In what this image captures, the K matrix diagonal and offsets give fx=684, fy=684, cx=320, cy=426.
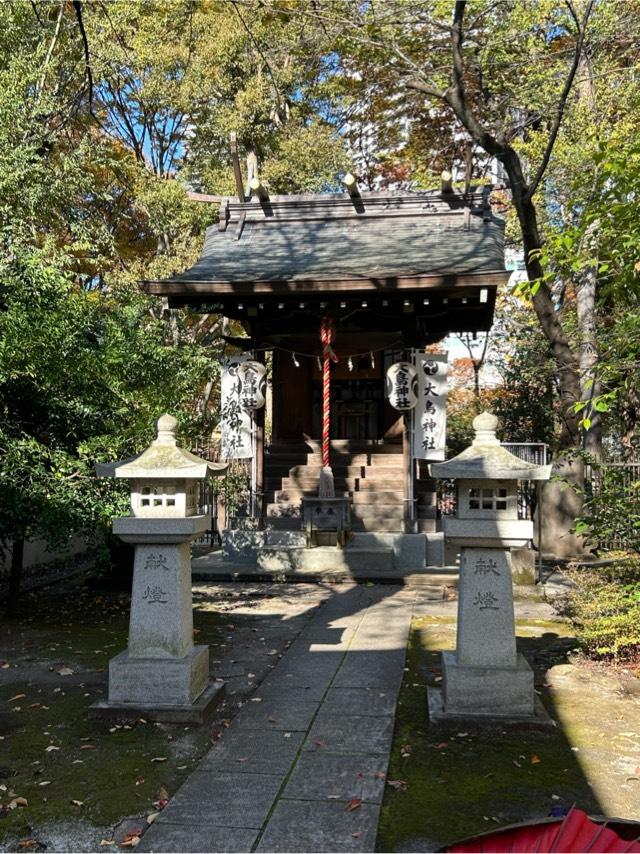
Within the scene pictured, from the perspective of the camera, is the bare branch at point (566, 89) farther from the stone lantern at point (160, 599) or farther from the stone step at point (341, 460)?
the stone lantern at point (160, 599)

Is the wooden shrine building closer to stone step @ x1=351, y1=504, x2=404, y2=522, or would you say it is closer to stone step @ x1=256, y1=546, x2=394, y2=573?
stone step @ x1=351, y1=504, x2=404, y2=522

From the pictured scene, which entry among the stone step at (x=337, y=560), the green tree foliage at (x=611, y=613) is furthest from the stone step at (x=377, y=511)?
the green tree foliage at (x=611, y=613)

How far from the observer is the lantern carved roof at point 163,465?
5.35 m

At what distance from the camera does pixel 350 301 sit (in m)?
11.7

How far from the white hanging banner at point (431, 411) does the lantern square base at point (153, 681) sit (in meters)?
7.31

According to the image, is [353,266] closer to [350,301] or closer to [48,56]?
[350,301]

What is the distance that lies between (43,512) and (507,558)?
4625 millimetres

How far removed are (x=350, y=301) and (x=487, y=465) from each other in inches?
271

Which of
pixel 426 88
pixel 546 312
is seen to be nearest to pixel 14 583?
pixel 546 312

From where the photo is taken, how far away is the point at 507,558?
17.7ft

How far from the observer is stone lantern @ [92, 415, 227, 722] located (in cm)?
526

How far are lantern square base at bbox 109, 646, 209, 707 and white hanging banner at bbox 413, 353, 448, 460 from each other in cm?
731

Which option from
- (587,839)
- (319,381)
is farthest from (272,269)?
(587,839)

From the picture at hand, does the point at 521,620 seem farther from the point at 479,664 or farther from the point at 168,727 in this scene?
the point at 168,727
